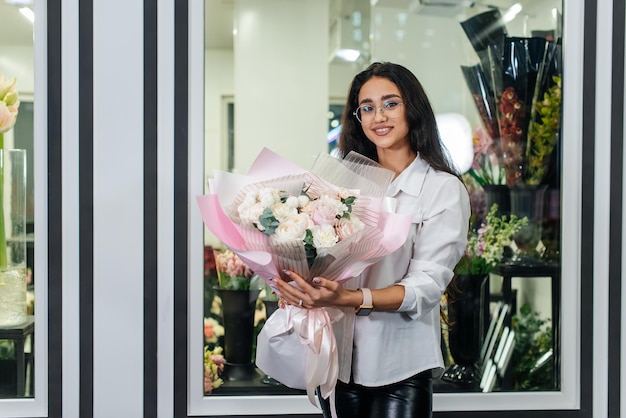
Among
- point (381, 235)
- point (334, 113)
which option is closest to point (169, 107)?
point (334, 113)

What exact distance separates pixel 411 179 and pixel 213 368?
103cm

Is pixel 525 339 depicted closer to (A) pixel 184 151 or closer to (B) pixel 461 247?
(B) pixel 461 247

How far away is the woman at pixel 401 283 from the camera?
1.70 m

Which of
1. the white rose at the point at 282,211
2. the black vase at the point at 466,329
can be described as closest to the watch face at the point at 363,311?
the white rose at the point at 282,211

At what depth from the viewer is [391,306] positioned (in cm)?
170

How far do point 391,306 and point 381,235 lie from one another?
184mm

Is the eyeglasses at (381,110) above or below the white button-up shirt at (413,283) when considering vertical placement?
above

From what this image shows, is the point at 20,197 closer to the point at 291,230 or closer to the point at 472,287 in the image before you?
the point at 291,230

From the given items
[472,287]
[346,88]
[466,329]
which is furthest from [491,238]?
[346,88]

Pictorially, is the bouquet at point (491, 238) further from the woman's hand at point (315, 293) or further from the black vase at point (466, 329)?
the woman's hand at point (315, 293)

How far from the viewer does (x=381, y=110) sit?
1.89 m

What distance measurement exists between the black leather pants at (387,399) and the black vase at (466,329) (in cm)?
68

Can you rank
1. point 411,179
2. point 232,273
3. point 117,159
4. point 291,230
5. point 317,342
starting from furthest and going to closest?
1. point 232,273
2. point 117,159
3. point 411,179
4. point 317,342
5. point 291,230

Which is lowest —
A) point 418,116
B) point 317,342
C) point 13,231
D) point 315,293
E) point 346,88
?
point 317,342
